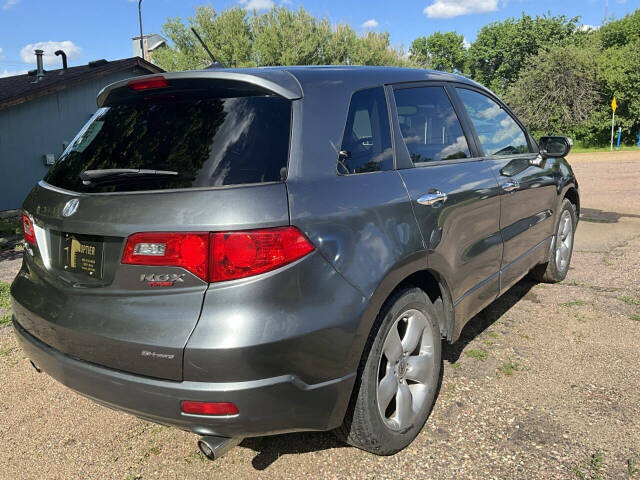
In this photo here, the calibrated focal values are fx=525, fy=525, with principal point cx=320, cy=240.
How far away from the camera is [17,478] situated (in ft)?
8.07

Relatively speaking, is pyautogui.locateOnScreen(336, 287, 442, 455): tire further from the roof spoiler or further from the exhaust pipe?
the roof spoiler

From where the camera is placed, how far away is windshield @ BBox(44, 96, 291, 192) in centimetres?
200

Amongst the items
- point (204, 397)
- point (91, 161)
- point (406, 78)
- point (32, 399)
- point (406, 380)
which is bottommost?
point (32, 399)

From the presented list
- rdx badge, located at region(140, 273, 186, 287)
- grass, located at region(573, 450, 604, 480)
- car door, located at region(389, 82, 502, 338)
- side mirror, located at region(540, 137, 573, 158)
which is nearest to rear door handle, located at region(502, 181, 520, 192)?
car door, located at region(389, 82, 502, 338)

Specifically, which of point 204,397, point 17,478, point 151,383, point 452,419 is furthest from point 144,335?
point 452,419

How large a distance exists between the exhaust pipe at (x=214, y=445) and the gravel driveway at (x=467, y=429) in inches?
20.5

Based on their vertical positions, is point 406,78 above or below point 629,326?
above

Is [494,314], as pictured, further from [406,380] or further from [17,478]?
[17,478]

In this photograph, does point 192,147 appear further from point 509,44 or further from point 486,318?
point 509,44

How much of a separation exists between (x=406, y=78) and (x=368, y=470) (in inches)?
80.8

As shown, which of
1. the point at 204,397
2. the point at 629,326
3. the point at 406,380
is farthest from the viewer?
the point at 629,326

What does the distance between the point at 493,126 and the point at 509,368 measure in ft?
5.57

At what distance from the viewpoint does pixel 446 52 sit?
256ft

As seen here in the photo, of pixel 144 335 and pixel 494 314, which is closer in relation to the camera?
pixel 144 335
